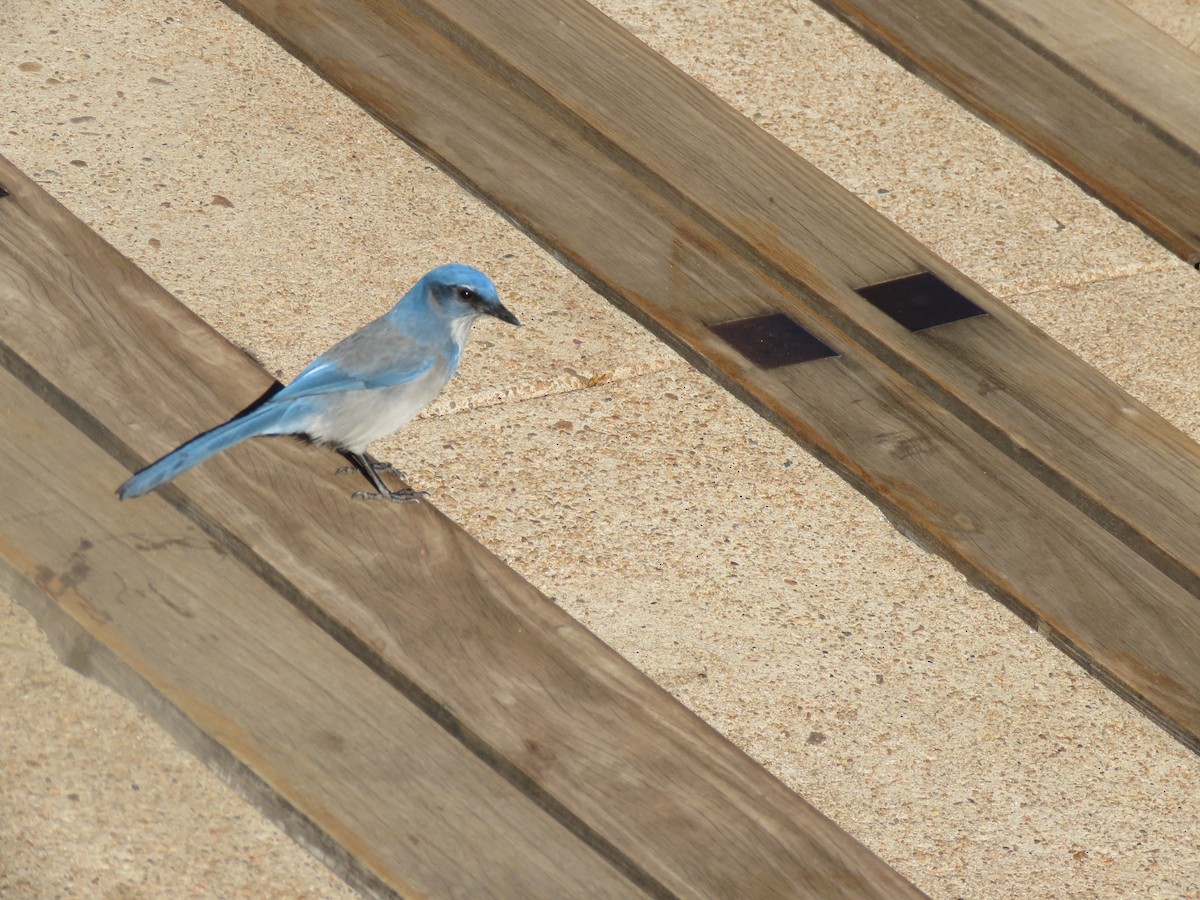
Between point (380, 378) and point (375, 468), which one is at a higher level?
point (380, 378)

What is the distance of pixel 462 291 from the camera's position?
2.99 meters

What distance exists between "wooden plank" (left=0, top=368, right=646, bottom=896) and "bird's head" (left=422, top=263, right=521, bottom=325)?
683 mm

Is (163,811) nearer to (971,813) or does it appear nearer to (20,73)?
(971,813)

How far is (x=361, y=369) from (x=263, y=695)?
0.72m

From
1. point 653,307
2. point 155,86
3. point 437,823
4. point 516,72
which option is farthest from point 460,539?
point 155,86

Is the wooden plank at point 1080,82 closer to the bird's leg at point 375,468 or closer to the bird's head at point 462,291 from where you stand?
the bird's head at point 462,291

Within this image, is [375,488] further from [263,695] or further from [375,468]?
[263,695]

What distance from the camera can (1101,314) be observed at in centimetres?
409

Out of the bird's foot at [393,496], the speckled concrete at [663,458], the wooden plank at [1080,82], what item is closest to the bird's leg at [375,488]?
the bird's foot at [393,496]

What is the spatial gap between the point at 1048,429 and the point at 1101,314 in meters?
0.82

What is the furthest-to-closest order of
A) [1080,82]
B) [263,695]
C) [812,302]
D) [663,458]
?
[1080,82], [812,302], [663,458], [263,695]

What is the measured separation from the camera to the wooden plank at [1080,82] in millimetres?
4332

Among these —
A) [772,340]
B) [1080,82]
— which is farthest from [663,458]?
[1080,82]

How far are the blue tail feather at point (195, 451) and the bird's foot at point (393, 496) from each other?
0.22 m
